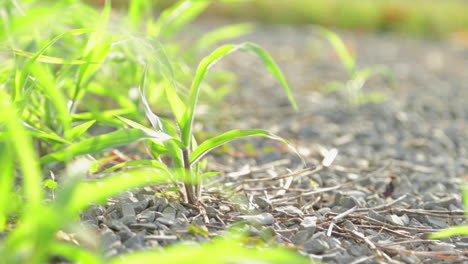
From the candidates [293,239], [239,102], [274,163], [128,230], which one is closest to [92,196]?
[128,230]

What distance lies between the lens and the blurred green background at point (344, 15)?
636 cm

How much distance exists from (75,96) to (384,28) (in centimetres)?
589

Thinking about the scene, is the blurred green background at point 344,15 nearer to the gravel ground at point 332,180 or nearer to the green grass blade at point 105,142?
the gravel ground at point 332,180

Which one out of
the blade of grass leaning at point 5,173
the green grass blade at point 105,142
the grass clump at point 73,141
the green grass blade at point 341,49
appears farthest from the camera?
the green grass blade at point 341,49

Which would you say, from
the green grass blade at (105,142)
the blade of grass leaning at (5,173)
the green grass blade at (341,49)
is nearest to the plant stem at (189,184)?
the green grass blade at (105,142)

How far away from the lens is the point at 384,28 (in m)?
6.61

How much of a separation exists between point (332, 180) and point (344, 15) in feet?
18.2

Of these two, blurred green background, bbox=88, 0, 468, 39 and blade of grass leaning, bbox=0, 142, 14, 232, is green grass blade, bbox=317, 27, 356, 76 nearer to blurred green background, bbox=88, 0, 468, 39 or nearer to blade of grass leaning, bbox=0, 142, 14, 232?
blade of grass leaning, bbox=0, 142, 14, 232

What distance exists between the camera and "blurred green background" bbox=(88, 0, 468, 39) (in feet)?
20.9

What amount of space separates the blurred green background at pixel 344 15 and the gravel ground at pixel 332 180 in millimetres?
3076

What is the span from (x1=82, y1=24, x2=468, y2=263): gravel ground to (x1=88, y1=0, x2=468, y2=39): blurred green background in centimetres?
308

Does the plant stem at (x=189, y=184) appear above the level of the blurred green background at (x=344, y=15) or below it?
above

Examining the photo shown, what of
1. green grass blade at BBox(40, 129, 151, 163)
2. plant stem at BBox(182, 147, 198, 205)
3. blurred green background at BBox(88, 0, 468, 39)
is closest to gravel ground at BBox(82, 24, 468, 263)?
Answer: plant stem at BBox(182, 147, 198, 205)

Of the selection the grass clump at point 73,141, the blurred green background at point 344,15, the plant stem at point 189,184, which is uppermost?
the grass clump at point 73,141
